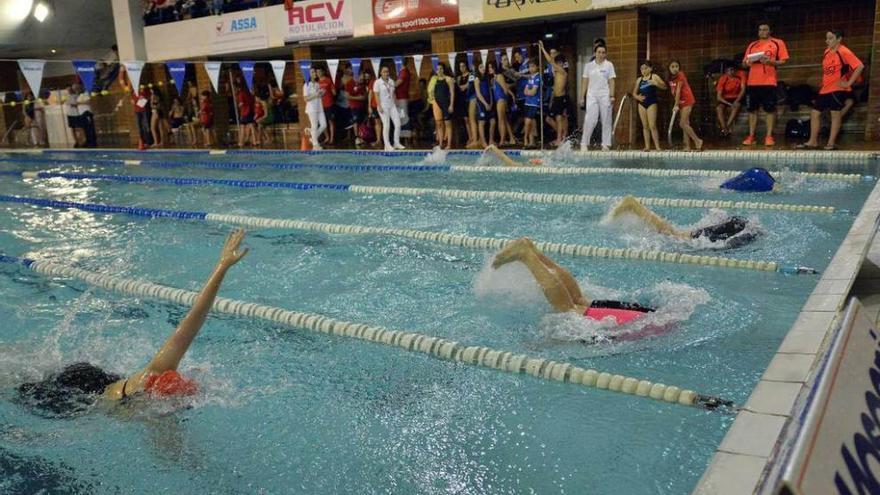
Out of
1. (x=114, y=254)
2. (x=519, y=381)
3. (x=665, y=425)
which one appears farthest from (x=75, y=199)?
(x=665, y=425)

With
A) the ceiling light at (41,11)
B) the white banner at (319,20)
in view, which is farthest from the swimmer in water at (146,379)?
the ceiling light at (41,11)

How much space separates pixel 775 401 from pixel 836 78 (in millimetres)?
7945

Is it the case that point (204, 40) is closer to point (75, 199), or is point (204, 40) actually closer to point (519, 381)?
point (75, 199)

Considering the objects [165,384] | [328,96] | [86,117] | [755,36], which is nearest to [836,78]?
[755,36]

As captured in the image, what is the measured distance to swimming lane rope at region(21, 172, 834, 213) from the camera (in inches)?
237

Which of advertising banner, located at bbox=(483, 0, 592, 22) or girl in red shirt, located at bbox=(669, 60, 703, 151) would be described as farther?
advertising banner, located at bbox=(483, 0, 592, 22)

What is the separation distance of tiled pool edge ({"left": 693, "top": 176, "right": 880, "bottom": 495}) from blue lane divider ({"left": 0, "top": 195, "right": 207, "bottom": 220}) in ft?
19.2

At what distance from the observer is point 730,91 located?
1100 cm

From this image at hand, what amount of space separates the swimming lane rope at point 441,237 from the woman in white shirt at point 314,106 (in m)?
5.63

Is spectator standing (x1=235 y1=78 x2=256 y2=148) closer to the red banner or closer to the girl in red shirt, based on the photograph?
the red banner

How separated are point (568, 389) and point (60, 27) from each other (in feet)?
71.4

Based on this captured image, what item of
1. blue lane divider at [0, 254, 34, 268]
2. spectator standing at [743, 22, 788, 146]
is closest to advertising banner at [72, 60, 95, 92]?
blue lane divider at [0, 254, 34, 268]

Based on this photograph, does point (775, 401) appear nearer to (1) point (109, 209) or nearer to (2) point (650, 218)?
(2) point (650, 218)

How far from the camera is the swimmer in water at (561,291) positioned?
331 cm
